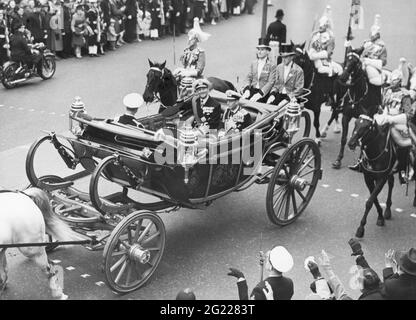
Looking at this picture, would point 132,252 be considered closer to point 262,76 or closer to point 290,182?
point 290,182

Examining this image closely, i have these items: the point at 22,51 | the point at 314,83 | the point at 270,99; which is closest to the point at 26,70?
the point at 22,51

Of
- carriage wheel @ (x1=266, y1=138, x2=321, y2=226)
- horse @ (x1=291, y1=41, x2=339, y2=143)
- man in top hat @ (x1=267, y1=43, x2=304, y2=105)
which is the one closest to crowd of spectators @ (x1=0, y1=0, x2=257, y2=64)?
horse @ (x1=291, y1=41, x2=339, y2=143)

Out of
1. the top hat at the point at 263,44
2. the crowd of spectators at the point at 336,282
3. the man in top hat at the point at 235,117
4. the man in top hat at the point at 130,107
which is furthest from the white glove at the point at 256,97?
the crowd of spectators at the point at 336,282

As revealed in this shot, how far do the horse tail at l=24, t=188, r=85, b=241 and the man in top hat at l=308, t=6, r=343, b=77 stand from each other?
20.4 ft

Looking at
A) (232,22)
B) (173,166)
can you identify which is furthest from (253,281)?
(232,22)

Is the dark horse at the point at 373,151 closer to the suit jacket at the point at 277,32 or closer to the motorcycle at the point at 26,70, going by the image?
the suit jacket at the point at 277,32

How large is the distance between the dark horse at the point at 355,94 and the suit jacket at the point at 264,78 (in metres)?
1.25

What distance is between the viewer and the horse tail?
19.5 ft

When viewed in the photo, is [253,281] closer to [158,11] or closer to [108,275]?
[108,275]

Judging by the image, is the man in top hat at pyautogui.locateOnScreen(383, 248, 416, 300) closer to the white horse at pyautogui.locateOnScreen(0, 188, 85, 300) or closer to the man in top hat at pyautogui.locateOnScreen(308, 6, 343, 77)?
the white horse at pyautogui.locateOnScreen(0, 188, 85, 300)

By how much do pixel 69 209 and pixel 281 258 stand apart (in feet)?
8.32

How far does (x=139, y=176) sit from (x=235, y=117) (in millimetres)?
1674

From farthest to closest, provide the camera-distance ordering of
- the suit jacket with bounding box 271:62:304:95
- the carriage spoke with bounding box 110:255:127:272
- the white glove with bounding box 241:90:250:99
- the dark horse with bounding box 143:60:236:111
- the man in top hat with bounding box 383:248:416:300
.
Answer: the suit jacket with bounding box 271:62:304:95, the white glove with bounding box 241:90:250:99, the dark horse with bounding box 143:60:236:111, the carriage spoke with bounding box 110:255:127:272, the man in top hat with bounding box 383:248:416:300

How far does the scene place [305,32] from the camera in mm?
A: 20969
